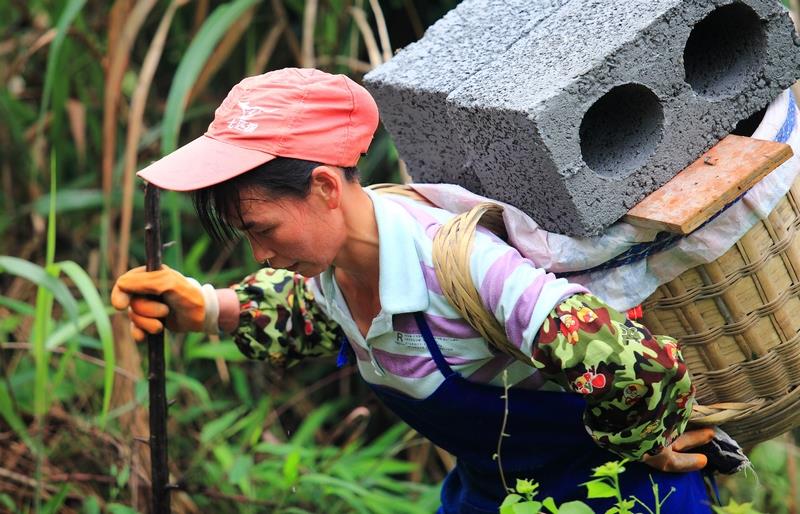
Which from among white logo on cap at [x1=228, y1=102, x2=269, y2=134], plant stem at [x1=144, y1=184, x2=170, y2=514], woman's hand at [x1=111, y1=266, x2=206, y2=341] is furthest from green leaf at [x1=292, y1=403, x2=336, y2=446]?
white logo on cap at [x1=228, y1=102, x2=269, y2=134]

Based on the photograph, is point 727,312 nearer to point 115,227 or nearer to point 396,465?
point 396,465

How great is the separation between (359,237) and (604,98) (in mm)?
362

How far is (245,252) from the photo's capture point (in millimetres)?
2521

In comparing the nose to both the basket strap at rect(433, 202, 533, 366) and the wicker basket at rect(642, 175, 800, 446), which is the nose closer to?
the basket strap at rect(433, 202, 533, 366)

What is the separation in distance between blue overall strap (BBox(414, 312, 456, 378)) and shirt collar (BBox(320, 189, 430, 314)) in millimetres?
18

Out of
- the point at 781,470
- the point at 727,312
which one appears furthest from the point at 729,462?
the point at 781,470

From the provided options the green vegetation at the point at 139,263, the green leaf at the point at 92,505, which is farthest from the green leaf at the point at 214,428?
the green leaf at the point at 92,505

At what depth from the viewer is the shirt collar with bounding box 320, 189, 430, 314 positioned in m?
1.36

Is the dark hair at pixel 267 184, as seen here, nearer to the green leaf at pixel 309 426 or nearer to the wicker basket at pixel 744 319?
the wicker basket at pixel 744 319

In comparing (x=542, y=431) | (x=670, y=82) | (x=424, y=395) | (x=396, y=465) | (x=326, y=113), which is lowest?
(x=396, y=465)

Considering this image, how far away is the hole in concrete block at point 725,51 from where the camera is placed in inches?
55.4

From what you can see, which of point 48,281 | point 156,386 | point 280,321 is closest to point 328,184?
point 280,321

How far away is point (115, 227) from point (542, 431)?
1332 mm

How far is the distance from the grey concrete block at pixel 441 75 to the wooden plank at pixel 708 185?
0.25 m
